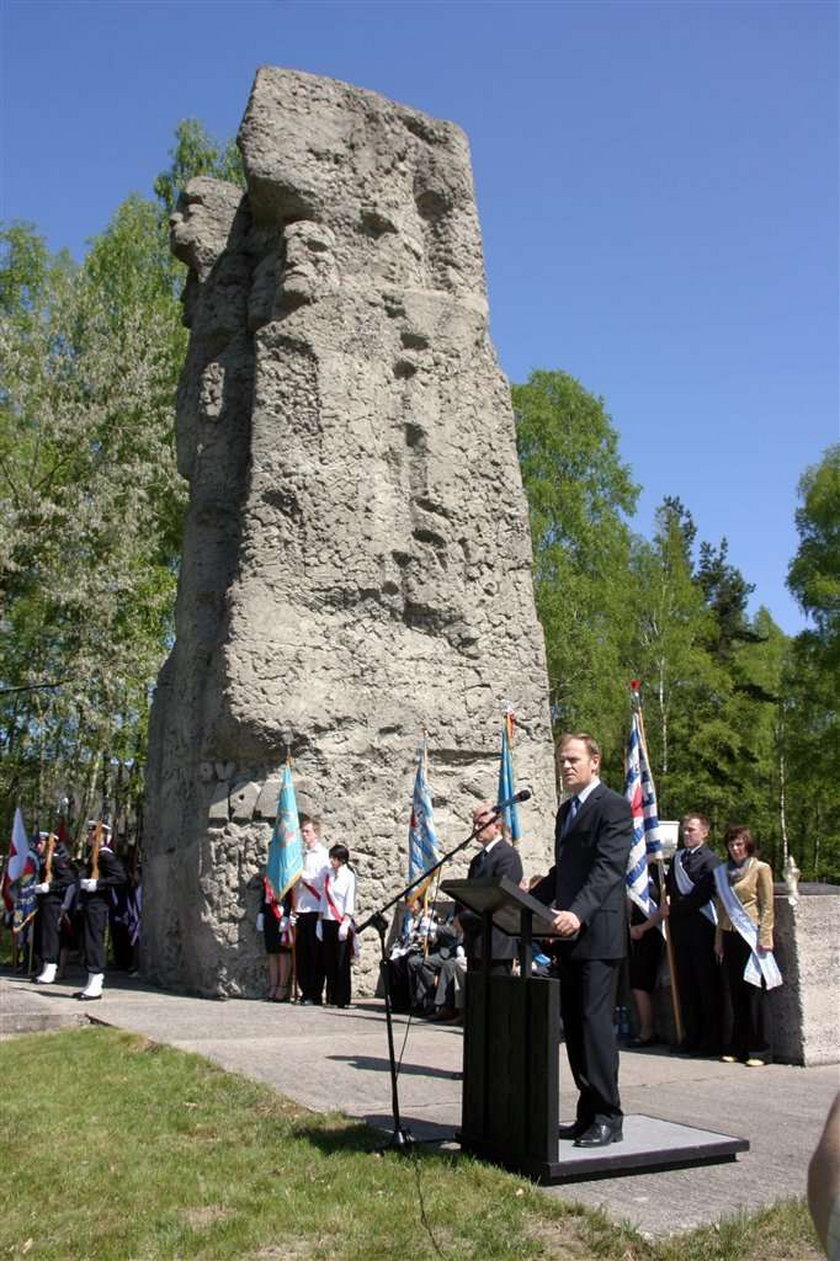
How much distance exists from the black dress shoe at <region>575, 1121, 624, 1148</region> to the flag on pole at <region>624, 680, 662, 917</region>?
4.09 meters

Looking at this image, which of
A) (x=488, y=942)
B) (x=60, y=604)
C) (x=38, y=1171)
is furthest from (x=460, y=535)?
(x=60, y=604)

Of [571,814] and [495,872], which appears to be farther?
[495,872]

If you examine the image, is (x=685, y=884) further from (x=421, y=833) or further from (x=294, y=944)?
(x=294, y=944)

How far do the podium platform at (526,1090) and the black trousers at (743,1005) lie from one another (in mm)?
2904

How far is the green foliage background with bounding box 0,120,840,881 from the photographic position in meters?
24.2

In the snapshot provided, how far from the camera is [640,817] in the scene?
10062 millimetres

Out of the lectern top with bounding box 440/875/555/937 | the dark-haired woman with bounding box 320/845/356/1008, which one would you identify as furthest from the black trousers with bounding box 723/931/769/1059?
the dark-haired woman with bounding box 320/845/356/1008

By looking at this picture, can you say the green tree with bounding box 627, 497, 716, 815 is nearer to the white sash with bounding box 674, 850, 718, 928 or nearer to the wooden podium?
A: the white sash with bounding box 674, 850, 718, 928

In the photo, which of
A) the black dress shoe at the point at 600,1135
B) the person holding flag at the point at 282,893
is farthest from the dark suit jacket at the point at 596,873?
the person holding flag at the point at 282,893

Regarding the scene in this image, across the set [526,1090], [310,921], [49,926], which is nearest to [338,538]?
[310,921]

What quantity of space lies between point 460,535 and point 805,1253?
1053 cm

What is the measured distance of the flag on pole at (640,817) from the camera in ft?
31.9

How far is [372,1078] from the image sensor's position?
7.74 meters

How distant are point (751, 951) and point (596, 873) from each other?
3.42m
